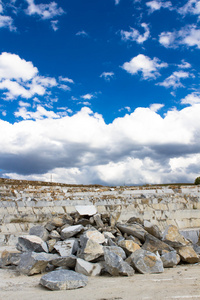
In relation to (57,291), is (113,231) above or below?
above

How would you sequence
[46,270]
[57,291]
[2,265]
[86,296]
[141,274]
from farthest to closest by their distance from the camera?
[2,265]
[46,270]
[141,274]
[57,291]
[86,296]

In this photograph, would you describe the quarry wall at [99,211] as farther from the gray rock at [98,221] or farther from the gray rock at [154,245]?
the gray rock at [154,245]

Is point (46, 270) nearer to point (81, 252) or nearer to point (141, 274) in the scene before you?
point (81, 252)

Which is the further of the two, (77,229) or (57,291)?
(77,229)

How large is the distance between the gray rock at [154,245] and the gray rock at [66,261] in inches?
73.8

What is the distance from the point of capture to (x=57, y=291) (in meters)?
4.47

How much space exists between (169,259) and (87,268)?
194 cm

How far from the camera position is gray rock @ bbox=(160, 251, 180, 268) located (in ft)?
19.9

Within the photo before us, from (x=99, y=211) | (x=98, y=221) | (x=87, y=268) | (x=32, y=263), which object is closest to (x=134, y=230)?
(x=98, y=221)

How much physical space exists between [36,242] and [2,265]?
89cm

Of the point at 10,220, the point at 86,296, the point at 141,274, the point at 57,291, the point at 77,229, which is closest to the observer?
the point at 86,296

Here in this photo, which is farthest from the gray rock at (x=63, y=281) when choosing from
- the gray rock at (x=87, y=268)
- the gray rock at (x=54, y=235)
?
the gray rock at (x=54, y=235)

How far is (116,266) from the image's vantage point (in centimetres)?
526

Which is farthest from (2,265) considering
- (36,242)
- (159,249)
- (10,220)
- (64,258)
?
(10,220)
